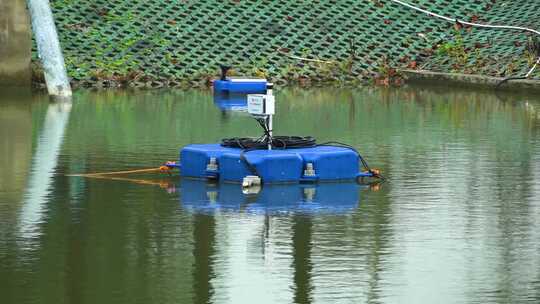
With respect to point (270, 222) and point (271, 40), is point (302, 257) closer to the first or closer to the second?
point (270, 222)

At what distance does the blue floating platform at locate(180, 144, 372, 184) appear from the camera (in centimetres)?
1455

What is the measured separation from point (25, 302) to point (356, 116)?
14.0 metres

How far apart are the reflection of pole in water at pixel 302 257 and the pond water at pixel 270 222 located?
15mm

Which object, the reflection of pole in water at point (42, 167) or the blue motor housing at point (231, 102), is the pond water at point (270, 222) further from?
the blue motor housing at point (231, 102)

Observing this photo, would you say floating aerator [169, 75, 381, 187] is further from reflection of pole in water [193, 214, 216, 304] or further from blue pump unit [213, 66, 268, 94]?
blue pump unit [213, 66, 268, 94]

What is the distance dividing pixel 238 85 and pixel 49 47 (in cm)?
363

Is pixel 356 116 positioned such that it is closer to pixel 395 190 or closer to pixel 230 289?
pixel 395 190

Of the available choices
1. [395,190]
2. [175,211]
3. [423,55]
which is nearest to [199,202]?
[175,211]

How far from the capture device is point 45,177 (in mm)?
15320

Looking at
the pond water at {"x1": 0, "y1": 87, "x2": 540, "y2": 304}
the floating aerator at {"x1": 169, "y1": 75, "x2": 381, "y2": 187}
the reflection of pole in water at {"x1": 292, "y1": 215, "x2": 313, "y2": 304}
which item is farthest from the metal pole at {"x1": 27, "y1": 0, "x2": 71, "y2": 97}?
the reflection of pole in water at {"x1": 292, "y1": 215, "x2": 313, "y2": 304}

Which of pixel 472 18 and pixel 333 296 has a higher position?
pixel 472 18

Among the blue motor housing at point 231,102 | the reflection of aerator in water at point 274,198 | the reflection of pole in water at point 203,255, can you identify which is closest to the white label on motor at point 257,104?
the reflection of aerator in water at point 274,198

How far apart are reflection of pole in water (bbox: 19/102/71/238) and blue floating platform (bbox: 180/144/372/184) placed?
1446 millimetres

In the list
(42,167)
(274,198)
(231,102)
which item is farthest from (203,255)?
(231,102)
